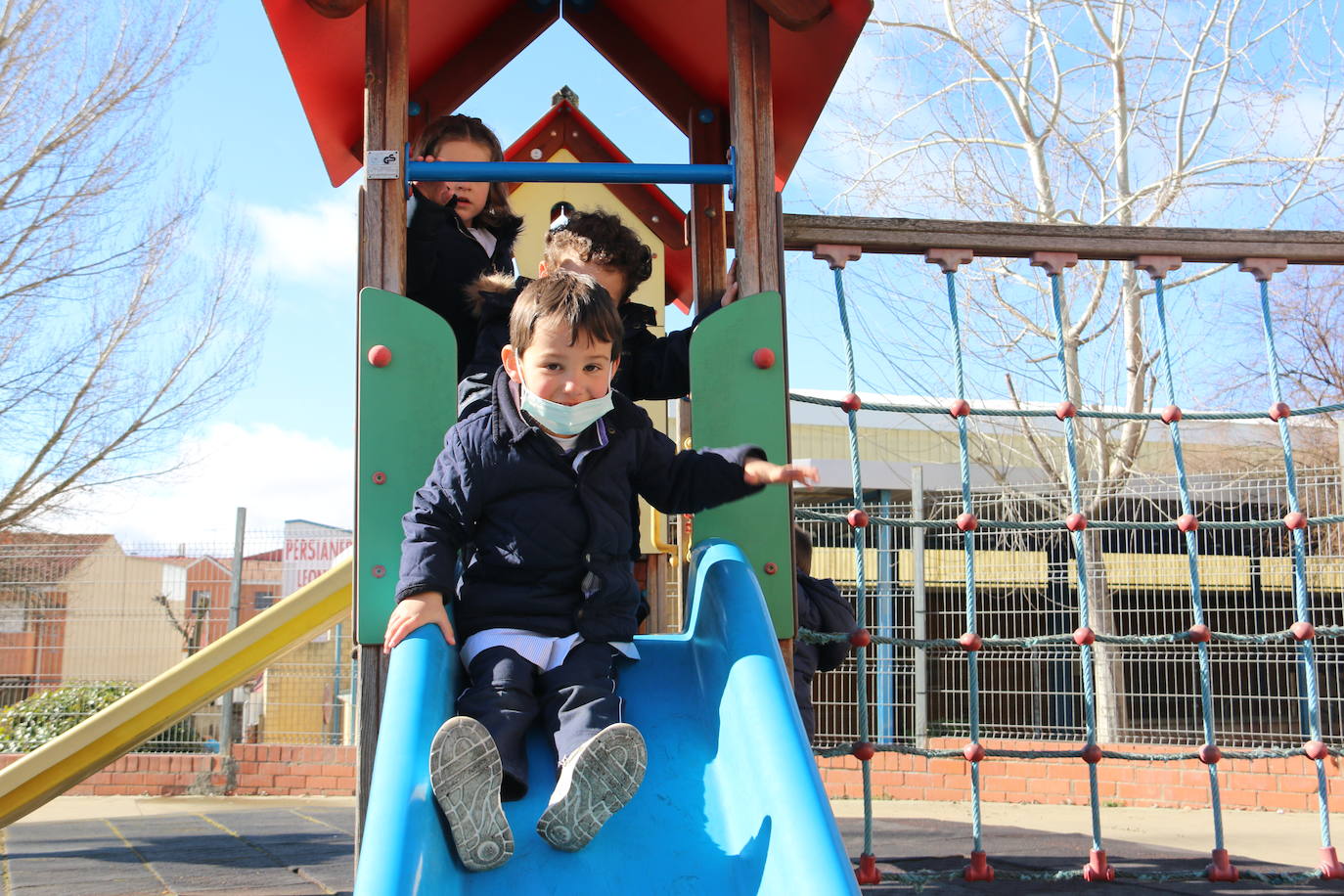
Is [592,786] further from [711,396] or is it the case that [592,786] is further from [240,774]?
[240,774]

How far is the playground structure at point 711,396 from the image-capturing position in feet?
6.20

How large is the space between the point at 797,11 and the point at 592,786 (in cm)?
201

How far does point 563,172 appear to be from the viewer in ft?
9.33

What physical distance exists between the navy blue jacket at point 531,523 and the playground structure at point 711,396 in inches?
7.1

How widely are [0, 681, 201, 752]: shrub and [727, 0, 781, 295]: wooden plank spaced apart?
726 centimetres

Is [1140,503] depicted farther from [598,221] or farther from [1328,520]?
[598,221]

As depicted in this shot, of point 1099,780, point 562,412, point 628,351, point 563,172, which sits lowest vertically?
point 1099,780

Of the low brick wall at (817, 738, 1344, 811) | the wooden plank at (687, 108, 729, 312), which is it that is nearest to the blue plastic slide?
the wooden plank at (687, 108, 729, 312)

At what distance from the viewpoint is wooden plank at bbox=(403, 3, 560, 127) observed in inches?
145

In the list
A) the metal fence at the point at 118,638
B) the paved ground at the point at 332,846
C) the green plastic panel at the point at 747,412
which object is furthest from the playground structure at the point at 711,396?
the metal fence at the point at 118,638

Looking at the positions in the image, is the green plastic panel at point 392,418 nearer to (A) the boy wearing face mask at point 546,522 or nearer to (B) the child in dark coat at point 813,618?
(A) the boy wearing face mask at point 546,522

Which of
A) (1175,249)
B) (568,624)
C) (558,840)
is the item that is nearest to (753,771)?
(558,840)

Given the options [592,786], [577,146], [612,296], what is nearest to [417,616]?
[592,786]

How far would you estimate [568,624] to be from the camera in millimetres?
2234
